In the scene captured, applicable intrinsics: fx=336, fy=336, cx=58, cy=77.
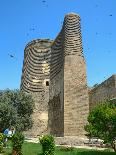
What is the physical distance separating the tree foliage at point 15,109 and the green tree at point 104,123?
9.63 m

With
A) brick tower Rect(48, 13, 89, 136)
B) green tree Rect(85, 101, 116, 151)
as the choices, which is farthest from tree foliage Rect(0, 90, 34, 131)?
green tree Rect(85, 101, 116, 151)

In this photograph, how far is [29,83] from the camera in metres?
45.8

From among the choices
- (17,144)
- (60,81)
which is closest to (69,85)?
(60,81)

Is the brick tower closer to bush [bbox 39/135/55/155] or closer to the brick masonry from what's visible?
the brick masonry

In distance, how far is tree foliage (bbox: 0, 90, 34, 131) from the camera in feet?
95.2

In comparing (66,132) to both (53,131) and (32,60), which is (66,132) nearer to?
(53,131)

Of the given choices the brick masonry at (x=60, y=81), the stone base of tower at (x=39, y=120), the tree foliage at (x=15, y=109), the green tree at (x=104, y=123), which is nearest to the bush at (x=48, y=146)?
the green tree at (x=104, y=123)

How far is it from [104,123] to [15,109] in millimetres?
11441

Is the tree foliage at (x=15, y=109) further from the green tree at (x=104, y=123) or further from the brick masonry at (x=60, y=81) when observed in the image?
the green tree at (x=104, y=123)

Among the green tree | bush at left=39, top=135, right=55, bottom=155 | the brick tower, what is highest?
the brick tower

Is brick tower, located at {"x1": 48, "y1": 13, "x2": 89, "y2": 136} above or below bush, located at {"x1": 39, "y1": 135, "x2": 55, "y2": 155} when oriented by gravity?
above

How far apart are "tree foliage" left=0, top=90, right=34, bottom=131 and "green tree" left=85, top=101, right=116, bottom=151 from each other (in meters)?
9.63

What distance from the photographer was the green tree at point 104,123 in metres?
20.4

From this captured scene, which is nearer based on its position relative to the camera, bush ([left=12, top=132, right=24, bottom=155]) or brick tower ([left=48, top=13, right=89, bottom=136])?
bush ([left=12, top=132, right=24, bottom=155])
